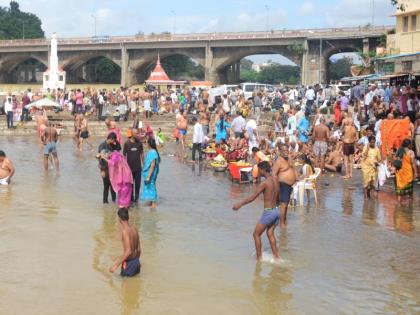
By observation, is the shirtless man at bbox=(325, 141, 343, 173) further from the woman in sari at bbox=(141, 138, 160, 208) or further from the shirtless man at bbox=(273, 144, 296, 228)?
the shirtless man at bbox=(273, 144, 296, 228)

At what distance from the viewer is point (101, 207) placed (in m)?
11.8

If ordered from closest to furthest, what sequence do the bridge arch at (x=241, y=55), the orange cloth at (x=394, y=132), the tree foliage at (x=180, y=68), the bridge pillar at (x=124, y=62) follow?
1. the orange cloth at (x=394, y=132)
2. the bridge arch at (x=241, y=55)
3. the bridge pillar at (x=124, y=62)
4. the tree foliage at (x=180, y=68)

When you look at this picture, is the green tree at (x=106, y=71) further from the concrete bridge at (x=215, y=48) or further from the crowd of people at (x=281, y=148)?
the crowd of people at (x=281, y=148)

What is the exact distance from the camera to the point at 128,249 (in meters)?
7.32

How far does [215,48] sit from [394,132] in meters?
50.0

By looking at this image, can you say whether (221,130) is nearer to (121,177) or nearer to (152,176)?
(152,176)

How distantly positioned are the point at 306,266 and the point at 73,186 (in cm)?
725

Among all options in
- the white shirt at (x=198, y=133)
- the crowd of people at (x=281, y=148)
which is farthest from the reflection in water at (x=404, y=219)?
the white shirt at (x=198, y=133)

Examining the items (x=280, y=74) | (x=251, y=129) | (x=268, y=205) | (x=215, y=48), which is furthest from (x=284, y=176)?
(x=280, y=74)

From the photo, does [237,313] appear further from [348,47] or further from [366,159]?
[348,47]

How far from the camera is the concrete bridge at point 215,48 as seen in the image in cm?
5681

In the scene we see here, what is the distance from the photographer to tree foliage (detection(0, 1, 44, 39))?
106m

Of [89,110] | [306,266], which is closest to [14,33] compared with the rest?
[89,110]

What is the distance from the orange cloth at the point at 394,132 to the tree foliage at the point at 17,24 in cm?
9669
